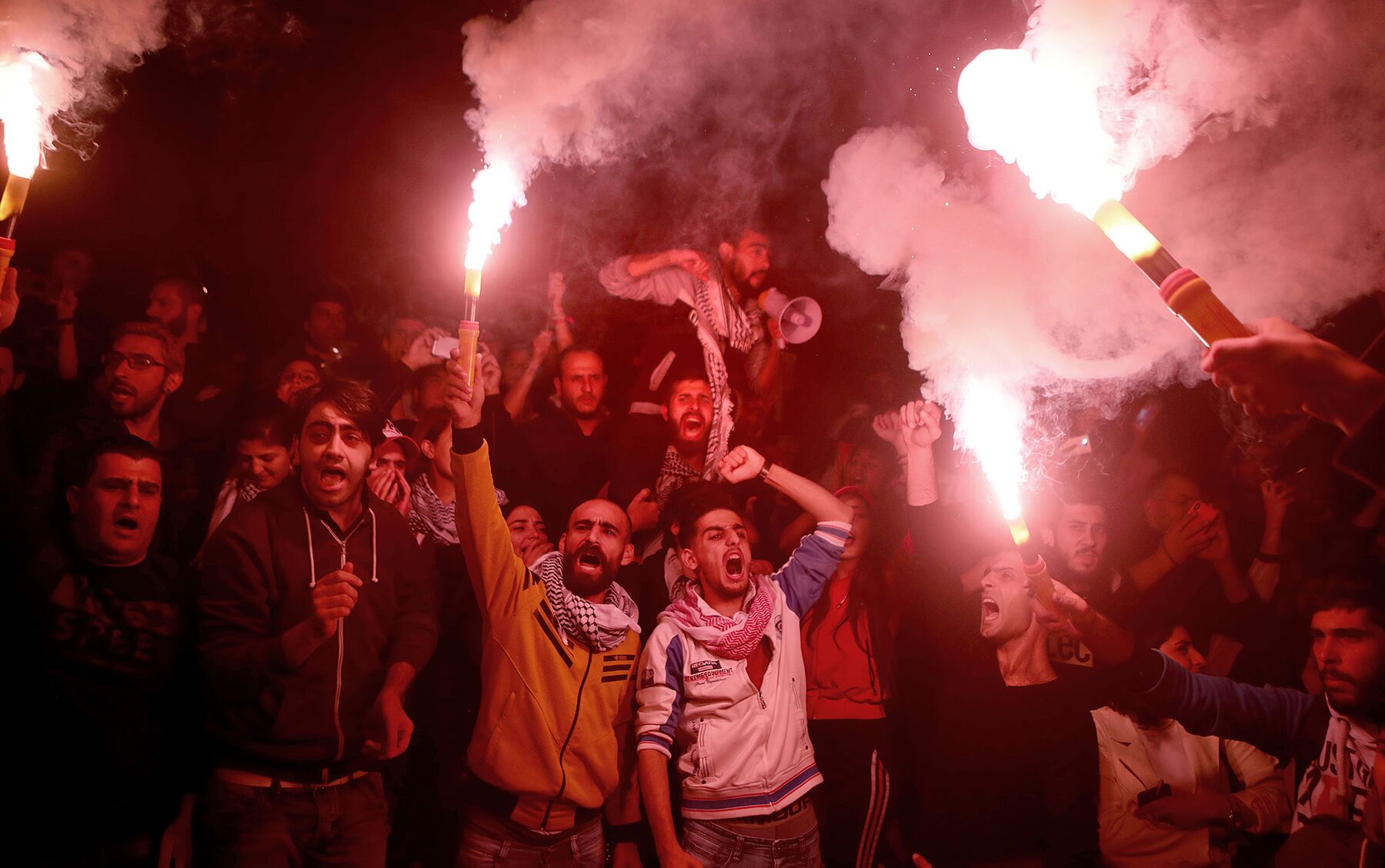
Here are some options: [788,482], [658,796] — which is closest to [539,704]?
[658,796]

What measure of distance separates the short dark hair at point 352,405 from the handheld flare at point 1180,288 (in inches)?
128

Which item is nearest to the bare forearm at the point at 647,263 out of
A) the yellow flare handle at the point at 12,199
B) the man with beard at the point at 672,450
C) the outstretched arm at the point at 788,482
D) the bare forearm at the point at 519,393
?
the man with beard at the point at 672,450

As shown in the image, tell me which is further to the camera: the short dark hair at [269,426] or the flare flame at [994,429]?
the short dark hair at [269,426]

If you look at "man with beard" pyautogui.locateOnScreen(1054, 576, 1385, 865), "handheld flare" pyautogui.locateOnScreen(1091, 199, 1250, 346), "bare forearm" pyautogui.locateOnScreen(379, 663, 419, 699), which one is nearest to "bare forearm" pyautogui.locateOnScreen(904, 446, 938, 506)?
"man with beard" pyautogui.locateOnScreen(1054, 576, 1385, 865)

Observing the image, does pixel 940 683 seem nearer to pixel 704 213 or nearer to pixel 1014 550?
pixel 1014 550

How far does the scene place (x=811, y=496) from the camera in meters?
4.55

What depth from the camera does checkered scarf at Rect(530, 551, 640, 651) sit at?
3875 millimetres

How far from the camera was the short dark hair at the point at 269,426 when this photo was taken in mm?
4016

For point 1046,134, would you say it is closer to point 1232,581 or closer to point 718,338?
point 718,338

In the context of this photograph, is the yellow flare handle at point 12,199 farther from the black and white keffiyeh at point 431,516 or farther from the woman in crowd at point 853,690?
the woman in crowd at point 853,690

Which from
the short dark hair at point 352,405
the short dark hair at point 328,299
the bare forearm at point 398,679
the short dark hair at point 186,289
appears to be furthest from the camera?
the short dark hair at point 328,299

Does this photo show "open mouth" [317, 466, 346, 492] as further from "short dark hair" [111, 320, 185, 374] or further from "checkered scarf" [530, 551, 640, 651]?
"short dark hair" [111, 320, 185, 374]

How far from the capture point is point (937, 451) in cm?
508

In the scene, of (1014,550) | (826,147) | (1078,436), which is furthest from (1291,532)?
(826,147)
